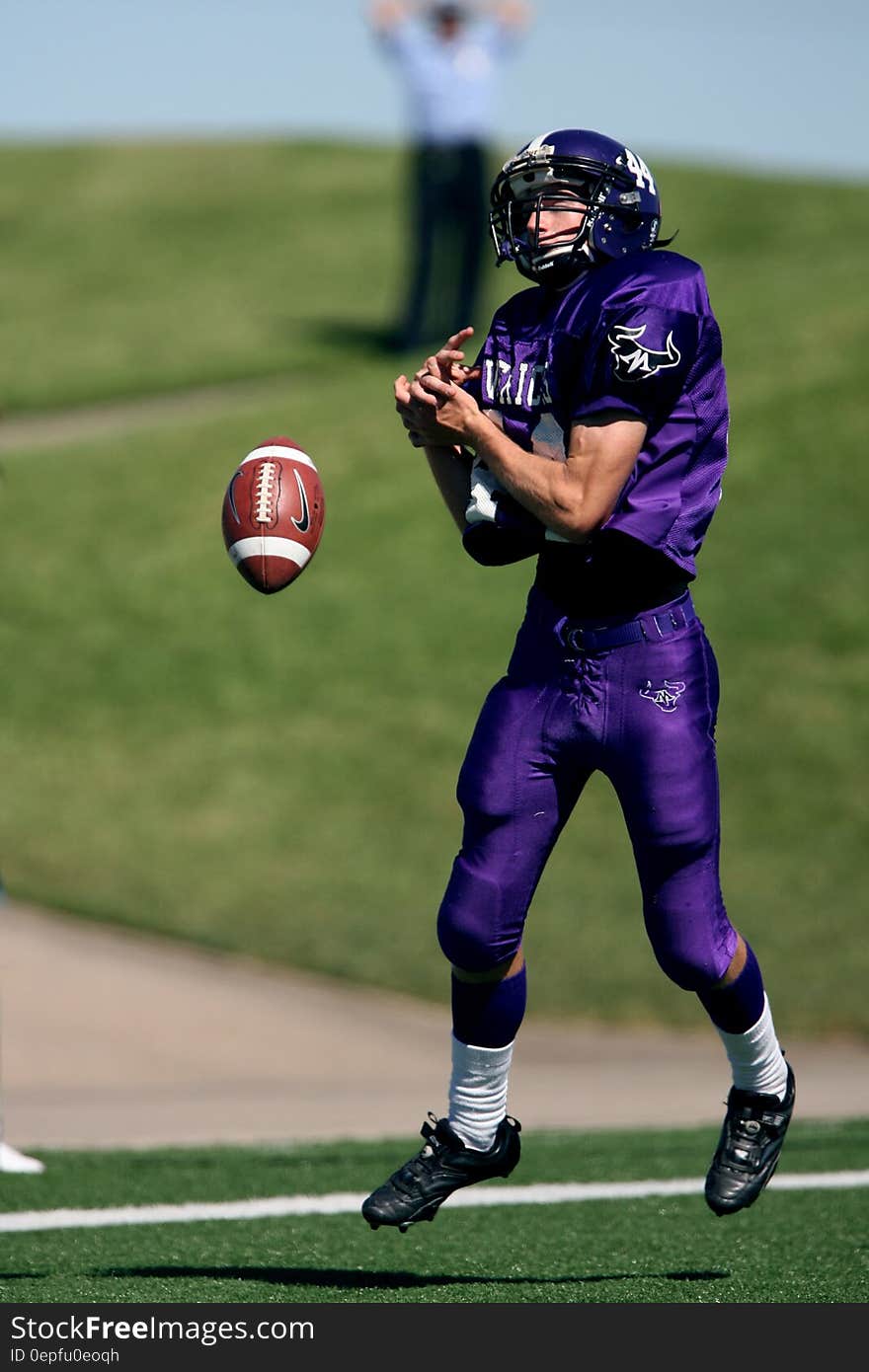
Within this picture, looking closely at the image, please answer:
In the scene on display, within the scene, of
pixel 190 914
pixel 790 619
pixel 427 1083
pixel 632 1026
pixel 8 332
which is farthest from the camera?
pixel 8 332

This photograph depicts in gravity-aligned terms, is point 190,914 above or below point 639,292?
above

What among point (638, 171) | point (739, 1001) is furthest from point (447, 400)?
point (739, 1001)

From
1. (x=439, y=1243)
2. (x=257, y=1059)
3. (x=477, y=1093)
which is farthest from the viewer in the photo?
(x=257, y=1059)

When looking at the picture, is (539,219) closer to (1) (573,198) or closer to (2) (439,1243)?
(1) (573,198)

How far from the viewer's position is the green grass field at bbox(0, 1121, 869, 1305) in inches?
162

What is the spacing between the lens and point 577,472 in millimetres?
3873

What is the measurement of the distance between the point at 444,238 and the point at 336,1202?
14236 millimetres

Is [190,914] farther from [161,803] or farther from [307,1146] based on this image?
[307,1146]

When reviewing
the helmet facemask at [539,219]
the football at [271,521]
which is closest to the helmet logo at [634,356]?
the helmet facemask at [539,219]

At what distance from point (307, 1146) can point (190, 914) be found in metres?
3.85

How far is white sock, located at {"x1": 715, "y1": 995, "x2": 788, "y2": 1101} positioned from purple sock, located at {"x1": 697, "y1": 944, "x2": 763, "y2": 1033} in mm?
23

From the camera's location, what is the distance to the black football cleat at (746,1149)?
4176 mm

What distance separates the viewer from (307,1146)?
22.6 ft
